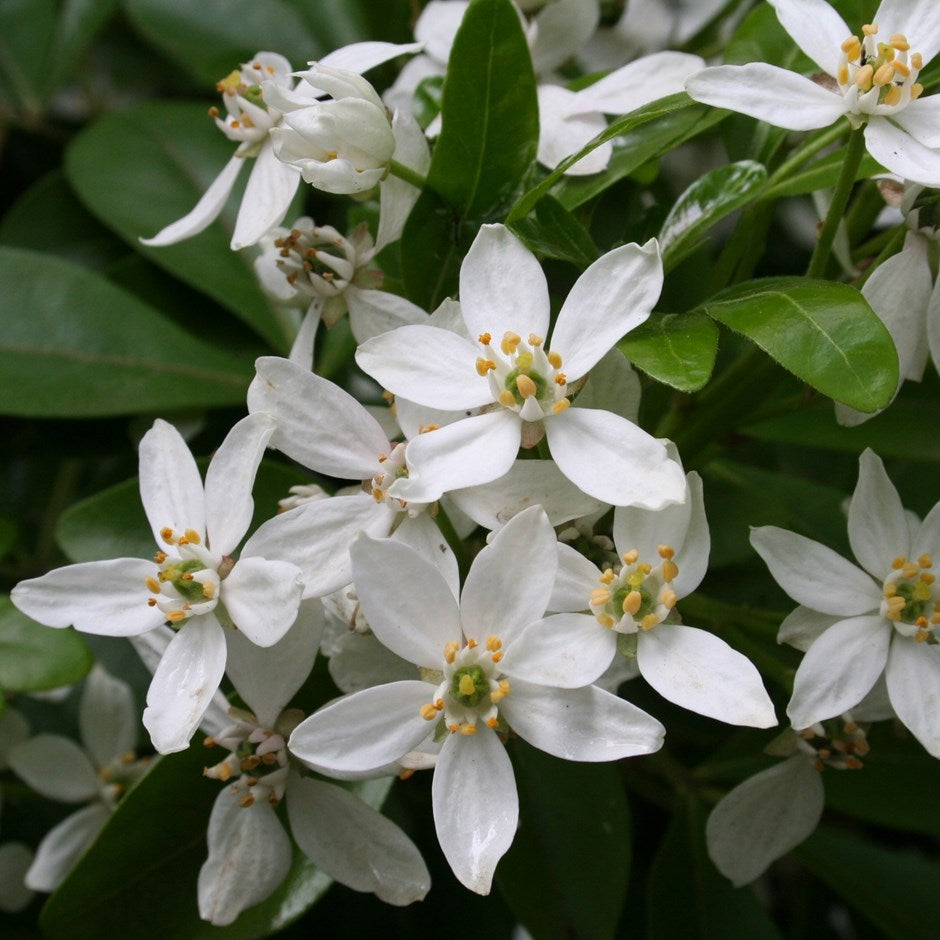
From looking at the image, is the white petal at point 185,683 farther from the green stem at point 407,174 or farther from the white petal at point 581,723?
the green stem at point 407,174

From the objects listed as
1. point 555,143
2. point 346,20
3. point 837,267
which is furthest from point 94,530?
point 346,20

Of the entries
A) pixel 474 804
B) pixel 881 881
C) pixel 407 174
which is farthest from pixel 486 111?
pixel 881 881

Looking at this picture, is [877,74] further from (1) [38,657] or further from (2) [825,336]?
(1) [38,657]

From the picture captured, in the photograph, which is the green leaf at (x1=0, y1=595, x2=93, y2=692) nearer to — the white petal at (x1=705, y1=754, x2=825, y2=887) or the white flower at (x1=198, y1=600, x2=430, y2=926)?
the white flower at (x1=198, y1=600, x2=430, y2=926)

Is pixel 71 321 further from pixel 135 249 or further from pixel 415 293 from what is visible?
pixel 415 293

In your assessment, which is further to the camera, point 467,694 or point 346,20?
point 346,20

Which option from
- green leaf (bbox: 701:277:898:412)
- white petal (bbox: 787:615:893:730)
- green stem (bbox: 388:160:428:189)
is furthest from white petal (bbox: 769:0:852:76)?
white petal (bbox: 787:615:893:730)
